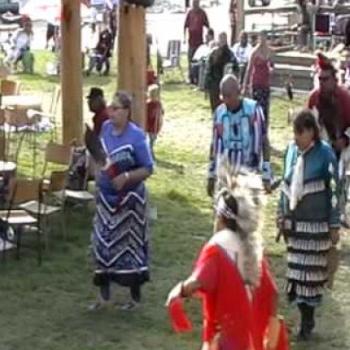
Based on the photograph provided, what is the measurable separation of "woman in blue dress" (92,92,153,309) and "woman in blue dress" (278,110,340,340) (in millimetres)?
1118

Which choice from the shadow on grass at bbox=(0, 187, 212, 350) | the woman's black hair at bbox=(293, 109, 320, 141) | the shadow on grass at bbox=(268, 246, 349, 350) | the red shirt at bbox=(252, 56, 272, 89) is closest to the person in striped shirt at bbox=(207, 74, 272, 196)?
the shadow on grass at bbox=(268, 246, 349, 350)

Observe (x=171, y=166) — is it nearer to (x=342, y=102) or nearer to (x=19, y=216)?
(x=19, y=216)

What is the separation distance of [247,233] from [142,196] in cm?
329

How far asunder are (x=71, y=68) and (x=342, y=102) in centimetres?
520

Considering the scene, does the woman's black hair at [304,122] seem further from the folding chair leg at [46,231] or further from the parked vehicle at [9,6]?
the parked vehicle at [9,6]

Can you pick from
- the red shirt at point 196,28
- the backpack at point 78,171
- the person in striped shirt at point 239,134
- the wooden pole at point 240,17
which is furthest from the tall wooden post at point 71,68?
the wooden pole at point 240,17

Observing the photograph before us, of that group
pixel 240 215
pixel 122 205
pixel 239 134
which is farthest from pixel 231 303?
pixel 239 134

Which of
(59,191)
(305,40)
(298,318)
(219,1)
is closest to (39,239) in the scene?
(59,191)

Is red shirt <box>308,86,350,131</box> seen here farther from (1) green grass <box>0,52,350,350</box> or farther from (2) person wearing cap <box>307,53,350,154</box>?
(1) green grass <box>0,52,350,350</box>

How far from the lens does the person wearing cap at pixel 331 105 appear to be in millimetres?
11820

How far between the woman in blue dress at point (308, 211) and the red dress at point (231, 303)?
2.14 meters

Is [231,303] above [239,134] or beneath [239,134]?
beneath

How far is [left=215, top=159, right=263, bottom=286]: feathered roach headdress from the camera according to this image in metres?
6.80

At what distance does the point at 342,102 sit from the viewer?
39.0ft
